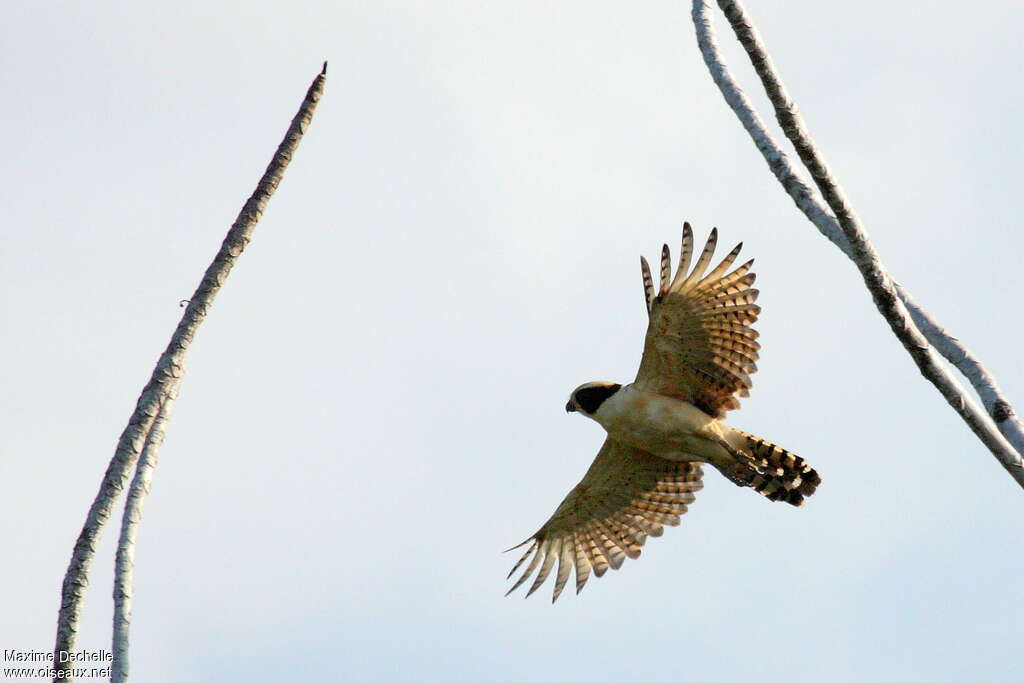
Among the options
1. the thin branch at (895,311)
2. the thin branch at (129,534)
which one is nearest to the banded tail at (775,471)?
the thin branch at (895,311)

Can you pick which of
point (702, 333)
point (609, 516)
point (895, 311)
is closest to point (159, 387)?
point (895, 311)

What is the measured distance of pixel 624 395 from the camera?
1035cm

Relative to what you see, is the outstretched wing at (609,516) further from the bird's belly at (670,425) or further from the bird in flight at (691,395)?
the bird's belly at (670,425)

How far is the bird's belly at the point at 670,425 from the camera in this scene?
10.2 metres

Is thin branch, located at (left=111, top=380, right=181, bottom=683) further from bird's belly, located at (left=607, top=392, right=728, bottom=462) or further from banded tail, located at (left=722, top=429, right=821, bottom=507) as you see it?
banded tail, located at (left=722, top=429, right=821, bottom=507)

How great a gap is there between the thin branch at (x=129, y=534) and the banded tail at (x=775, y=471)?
4.57m

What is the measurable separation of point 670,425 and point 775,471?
2.63 feet

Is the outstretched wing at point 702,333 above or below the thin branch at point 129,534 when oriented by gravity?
above

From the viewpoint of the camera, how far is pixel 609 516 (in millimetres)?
11734

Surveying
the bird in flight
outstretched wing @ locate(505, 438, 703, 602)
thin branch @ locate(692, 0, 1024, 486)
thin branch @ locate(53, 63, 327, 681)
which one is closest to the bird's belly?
the bird in flight

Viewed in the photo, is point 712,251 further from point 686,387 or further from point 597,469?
point 597,469

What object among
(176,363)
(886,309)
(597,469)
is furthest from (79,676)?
(597,469)

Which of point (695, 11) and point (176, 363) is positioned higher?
point (695, 11)

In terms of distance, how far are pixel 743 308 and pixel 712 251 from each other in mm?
440
